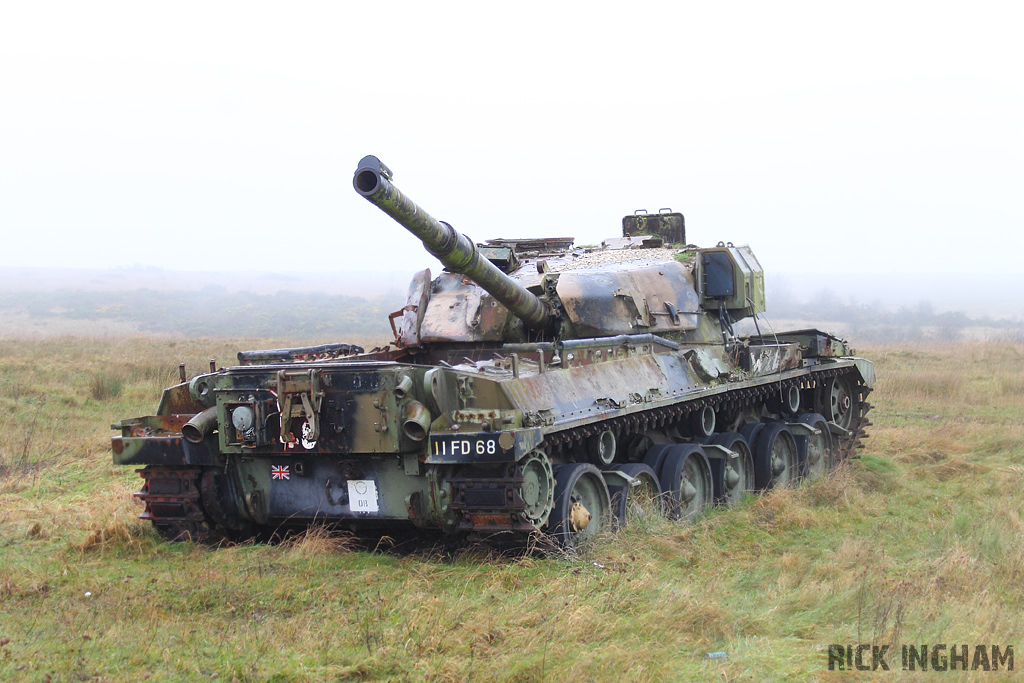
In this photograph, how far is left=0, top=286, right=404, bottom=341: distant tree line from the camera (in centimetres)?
5862

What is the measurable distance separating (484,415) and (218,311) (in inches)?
2607

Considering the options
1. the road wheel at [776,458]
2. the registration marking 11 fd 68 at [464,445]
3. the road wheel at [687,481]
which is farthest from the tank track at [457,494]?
the road wheel at [776,458]

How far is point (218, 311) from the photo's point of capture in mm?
70562

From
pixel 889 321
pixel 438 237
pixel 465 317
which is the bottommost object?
pixel 889 321

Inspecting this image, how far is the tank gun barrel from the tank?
0.02 meters

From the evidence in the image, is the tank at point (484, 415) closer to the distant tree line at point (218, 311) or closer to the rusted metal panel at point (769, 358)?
the rusted metal panel at point (769, 358)

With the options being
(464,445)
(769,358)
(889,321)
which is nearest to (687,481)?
(769,358)

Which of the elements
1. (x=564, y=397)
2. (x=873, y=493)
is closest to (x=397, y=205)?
(x=564, y=397)

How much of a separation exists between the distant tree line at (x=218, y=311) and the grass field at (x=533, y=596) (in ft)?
136

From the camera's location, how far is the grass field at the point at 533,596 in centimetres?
545

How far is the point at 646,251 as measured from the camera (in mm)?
12539

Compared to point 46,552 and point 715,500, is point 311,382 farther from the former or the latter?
point 715,500

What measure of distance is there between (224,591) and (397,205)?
2796mm

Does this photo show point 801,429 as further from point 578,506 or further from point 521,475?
point 521,475
